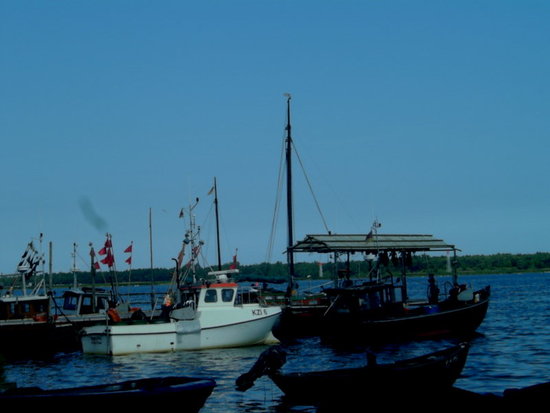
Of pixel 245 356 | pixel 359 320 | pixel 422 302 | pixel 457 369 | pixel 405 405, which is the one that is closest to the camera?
pixel 405 405

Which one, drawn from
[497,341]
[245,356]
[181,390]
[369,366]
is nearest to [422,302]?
[497,341]

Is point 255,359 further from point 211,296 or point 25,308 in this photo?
point 25,308

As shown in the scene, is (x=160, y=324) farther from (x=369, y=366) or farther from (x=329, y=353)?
(x=369, y=366)

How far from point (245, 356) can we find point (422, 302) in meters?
17.1

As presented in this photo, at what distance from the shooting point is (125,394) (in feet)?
65.1

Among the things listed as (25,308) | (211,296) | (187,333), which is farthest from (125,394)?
(25,308)

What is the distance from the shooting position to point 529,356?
36656 millimetres

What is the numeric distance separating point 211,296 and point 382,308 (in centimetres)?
962

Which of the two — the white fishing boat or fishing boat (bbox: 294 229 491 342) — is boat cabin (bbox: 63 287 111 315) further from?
fishing boat (bbox: 294 229 491 342)

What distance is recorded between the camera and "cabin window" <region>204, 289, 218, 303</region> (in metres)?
41.1

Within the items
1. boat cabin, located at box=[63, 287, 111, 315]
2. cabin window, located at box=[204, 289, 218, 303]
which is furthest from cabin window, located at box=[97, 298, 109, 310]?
cabin window, located at box=[204, 289, 218, 303]

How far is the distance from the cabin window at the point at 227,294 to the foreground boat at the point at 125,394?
19.7 m

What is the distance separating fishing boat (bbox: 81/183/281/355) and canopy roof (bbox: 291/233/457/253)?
6285mm

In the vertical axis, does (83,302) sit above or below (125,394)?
above
